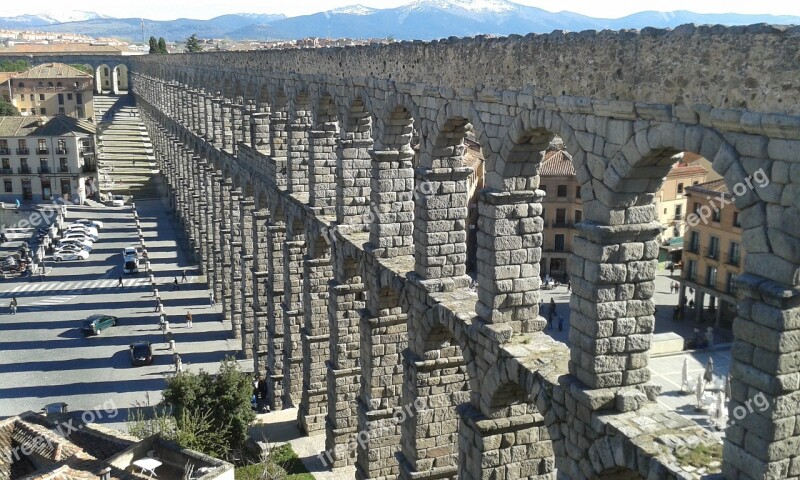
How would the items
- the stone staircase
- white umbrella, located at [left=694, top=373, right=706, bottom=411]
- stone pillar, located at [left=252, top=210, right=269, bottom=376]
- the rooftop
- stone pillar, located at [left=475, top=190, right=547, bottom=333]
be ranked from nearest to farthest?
stone pillar, located at [left=475, top=190, right=547, bottom=333] → white umbrella, located at [left=694, top=373, right=706, bottom=411] → stone pillar, located at [left=252, top=210, right=269, bottom=376] → the stone staircase → the rooftop

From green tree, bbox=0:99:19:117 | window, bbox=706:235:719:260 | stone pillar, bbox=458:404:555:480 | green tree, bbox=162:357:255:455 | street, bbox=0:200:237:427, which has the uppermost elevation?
green tree, bbox=0:99:19:117

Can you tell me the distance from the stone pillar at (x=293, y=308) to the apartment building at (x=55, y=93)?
8802 cm

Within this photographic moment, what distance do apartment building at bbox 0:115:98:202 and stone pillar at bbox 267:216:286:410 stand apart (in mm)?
53294

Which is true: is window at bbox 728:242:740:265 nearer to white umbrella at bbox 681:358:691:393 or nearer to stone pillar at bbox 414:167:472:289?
white umbrella at bbox 681:358:691:393

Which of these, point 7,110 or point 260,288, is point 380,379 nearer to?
point 260,288

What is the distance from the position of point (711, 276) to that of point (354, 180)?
2632cm

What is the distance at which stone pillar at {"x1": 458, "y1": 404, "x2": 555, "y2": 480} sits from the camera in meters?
15.7

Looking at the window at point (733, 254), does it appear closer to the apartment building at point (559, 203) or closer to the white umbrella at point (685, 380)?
the white umbrella at point (685, 380)

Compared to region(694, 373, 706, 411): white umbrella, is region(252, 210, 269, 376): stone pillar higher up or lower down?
higher up

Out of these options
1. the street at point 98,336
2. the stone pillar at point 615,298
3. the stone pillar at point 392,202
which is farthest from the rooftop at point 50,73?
the stone pillar at point 615,298

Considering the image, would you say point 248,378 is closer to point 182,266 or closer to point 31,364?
point 31,364

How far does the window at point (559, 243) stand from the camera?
5328 centimetres

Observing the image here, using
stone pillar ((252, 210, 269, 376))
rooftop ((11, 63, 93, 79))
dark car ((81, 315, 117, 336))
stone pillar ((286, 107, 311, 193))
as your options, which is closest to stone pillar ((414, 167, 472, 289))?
stone pillar ((286, 107, 311, 193))

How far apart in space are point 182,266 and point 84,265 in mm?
7764
